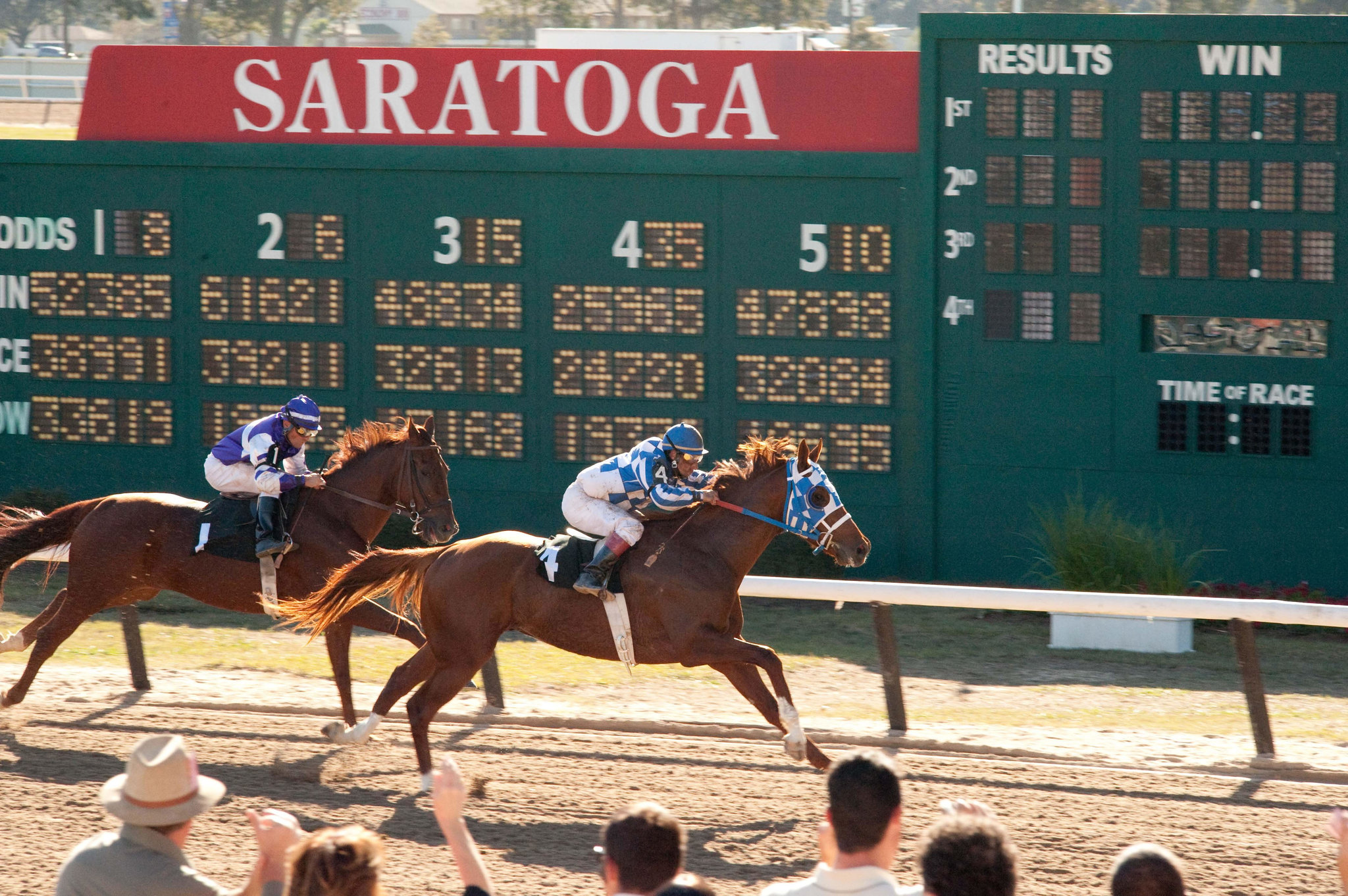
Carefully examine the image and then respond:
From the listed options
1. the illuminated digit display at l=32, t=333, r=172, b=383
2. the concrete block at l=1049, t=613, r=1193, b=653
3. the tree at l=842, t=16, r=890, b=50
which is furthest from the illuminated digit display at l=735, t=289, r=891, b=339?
the tree at l=842, t=16, r=890, b=50

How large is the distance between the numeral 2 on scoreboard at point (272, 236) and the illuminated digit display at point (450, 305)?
2.51ft

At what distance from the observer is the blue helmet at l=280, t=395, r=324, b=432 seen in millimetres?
7516

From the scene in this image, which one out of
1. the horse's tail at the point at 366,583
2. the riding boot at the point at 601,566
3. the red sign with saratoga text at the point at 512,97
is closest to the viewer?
the riding boot at the point at 601,566

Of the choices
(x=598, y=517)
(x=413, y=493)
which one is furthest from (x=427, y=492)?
(x=598, y=517)

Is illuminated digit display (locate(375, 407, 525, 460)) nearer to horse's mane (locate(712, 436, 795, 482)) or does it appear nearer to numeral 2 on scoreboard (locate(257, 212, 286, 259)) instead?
numeral 2 on scoreboard (locate(257, 212, 286, 259))

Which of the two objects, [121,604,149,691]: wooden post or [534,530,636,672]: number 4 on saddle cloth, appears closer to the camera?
[534,530,636,672]: number 4 on saddle cloth

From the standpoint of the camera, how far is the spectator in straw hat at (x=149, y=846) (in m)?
3.14

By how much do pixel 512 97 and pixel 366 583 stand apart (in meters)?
5.17

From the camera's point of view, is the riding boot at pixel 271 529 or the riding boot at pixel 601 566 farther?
the riding boot at pixel 271 529

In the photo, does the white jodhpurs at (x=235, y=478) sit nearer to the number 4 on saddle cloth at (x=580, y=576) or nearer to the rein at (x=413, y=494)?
the rein at (x=413, y=494)

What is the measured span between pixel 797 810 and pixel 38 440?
296 inches

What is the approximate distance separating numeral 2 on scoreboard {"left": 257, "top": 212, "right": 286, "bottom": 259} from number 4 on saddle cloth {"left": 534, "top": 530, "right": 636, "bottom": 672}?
5193 millimetres

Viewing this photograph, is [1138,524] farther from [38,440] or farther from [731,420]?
[38,440]

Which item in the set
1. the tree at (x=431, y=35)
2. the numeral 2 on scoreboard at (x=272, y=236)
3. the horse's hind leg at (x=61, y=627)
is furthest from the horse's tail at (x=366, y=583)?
the tree at (x=431, y=35)
